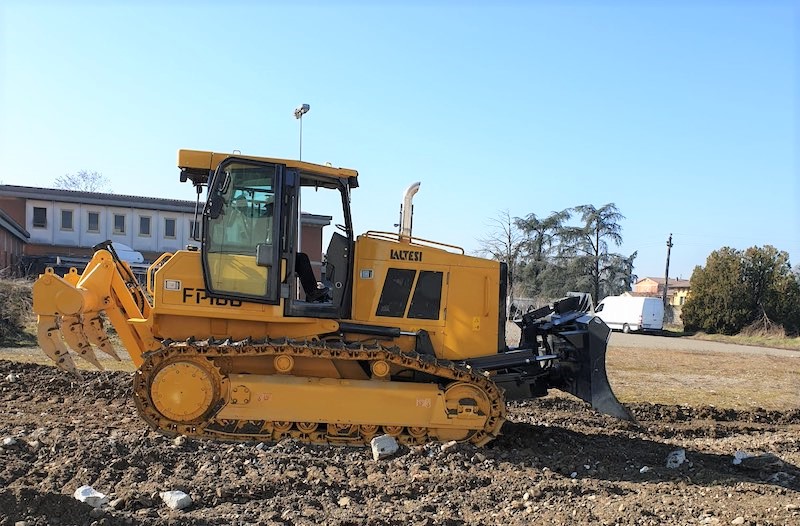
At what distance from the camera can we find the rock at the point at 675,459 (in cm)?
705

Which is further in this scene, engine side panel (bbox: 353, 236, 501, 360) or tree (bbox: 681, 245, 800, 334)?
tree (bbox: 681, 245, 800, 334)

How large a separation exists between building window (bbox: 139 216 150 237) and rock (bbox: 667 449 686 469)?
126 feet

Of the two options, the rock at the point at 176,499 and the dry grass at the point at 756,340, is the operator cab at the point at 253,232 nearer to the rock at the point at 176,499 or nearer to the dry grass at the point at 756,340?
the rock at the point at 176,499

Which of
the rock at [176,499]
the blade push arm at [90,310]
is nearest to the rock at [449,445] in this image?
the rock at [176,499]

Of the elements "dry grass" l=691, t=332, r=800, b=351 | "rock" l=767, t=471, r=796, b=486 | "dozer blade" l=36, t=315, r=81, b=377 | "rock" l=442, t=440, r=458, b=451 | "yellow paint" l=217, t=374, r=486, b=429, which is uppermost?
"dozer blade" l=36, t=315, r=81, b=377

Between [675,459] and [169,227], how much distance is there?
38.8 metres

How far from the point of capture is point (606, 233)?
5572 centimetres

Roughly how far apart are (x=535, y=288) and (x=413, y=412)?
→ 47.3 meters

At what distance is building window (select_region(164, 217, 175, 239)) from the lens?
4147 cm

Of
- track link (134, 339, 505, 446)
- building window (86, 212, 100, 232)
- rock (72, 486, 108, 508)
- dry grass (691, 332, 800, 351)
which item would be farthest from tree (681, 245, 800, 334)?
rock (72, 486, 108, 508)

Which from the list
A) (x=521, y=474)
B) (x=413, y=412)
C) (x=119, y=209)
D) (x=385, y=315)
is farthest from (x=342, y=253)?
(x=119, y=209)

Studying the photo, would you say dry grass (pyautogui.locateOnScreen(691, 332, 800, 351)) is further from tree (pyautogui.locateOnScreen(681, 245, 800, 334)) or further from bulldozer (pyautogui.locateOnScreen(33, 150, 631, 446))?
bulldozer (pyautogui.locateOnScreen(33, 150, 631, 446))

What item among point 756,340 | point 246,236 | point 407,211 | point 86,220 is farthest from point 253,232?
point 756,340

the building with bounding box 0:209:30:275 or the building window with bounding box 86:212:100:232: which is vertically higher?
the building window with bounding box 86:212:100:232
